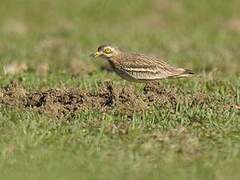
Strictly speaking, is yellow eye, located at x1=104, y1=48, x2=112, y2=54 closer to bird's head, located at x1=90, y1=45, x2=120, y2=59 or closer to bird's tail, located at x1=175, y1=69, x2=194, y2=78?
bird's head, located at x1=90, y1=45, x2=120, y2=59

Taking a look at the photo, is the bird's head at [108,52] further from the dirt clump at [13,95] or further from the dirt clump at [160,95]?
the dirt clump at [13,95]

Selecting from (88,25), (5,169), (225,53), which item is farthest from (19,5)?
(5,169)

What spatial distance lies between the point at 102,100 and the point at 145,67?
4.05 ft

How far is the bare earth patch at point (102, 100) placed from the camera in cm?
1100

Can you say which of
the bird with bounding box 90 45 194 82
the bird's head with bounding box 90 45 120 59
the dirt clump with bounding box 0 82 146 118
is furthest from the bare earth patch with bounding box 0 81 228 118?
the bird's head with bounding box 90 45 120 59

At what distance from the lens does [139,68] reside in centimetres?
1241

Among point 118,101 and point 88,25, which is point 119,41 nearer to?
point 88,25

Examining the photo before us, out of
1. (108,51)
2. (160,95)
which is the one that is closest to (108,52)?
(108,51)

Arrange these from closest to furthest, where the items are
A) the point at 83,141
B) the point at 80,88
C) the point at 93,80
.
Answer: the point at 83,141, the point at 80,88, the point at 93,80

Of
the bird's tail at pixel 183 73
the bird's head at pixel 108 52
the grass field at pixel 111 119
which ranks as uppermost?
the bird's head at pixel 108 52

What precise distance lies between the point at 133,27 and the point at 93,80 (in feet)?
38.2

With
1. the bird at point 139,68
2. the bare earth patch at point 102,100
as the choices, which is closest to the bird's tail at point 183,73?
the bird at point 139,68

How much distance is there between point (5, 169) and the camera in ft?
29.5

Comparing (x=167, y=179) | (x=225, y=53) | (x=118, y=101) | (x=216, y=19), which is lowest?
(x=167, y=179)
